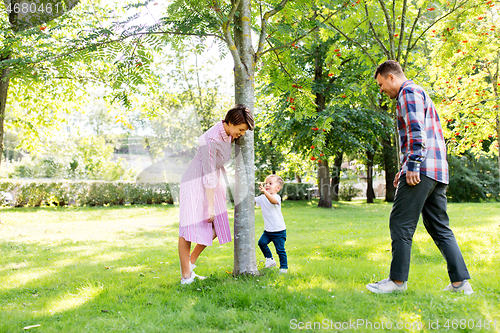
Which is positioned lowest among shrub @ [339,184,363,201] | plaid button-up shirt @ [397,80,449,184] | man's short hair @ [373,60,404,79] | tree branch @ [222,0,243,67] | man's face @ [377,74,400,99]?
shrub @ [339,184,363,201]

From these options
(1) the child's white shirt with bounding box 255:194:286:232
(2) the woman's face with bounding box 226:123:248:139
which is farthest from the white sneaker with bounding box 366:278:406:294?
(2) the woman's face with bounding box 226:123:248:139

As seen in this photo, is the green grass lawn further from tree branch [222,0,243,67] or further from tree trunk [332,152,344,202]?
tree trunk [332,152,344,202]

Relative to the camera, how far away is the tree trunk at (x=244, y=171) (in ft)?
13.1

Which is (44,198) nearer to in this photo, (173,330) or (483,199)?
(173,330)

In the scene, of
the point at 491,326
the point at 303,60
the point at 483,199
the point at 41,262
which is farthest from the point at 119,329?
the point at 483,199

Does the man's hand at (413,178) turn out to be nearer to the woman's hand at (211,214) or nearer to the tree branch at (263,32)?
the woman's hand at (211,214)

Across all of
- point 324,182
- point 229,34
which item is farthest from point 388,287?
point 324,182

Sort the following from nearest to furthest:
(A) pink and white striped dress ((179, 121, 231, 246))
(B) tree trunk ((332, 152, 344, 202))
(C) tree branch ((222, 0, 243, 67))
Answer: (A) pink and white striped dress ((179, 121, 231, 246)), (C) tree branch ((222, 0, 243, 67)), (B) tree trunk ((332, 152, 344, 202))

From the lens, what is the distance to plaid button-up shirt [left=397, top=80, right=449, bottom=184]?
2.91m

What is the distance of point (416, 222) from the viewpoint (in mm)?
2998

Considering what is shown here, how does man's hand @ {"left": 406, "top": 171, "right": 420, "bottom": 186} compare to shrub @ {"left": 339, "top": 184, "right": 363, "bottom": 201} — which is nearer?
man's hand @ {"left": 406, "top": 171, "right": 420, "bottom": 186}

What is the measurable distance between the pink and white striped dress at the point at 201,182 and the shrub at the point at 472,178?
23980 mm

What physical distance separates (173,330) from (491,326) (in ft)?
7.35

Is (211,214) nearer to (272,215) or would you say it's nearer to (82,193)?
(272,215)
